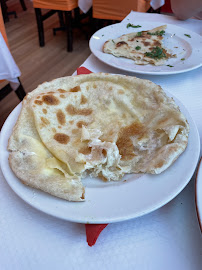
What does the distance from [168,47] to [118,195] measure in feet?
3.70

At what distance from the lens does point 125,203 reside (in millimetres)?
563

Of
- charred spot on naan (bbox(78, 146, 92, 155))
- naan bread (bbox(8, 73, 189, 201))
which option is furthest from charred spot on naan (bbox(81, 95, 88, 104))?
charred spot on naan (bbox(78, 146, 92, 155))

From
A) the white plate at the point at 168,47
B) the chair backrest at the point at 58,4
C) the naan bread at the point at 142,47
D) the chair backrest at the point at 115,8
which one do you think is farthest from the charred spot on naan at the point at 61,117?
the chair backrest at the point at 58,4

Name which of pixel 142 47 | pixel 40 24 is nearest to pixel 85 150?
pixel 142 47

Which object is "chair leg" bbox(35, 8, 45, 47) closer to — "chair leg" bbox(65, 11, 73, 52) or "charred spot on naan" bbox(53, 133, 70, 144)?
"chair leg" bbox(65, 11, 73, 52)

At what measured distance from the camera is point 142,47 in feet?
4.56

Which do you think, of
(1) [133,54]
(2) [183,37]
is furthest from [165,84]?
(2) [183,37]

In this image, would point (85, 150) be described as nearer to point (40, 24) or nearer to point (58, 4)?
point (58, 4)

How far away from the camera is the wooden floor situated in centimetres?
280

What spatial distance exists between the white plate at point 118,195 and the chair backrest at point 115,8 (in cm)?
254

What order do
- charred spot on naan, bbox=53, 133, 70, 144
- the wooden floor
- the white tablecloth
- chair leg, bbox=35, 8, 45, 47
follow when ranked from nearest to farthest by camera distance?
charred spot on naan, bbox=53, 133, 70, 144 < the white tablecloth < the wooden floor < chair leg, bbox=35, 8, 45, 47

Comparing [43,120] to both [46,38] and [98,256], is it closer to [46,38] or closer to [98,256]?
[98,256]

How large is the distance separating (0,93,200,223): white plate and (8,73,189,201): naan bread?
2 centimetres

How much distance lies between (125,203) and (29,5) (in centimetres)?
574
